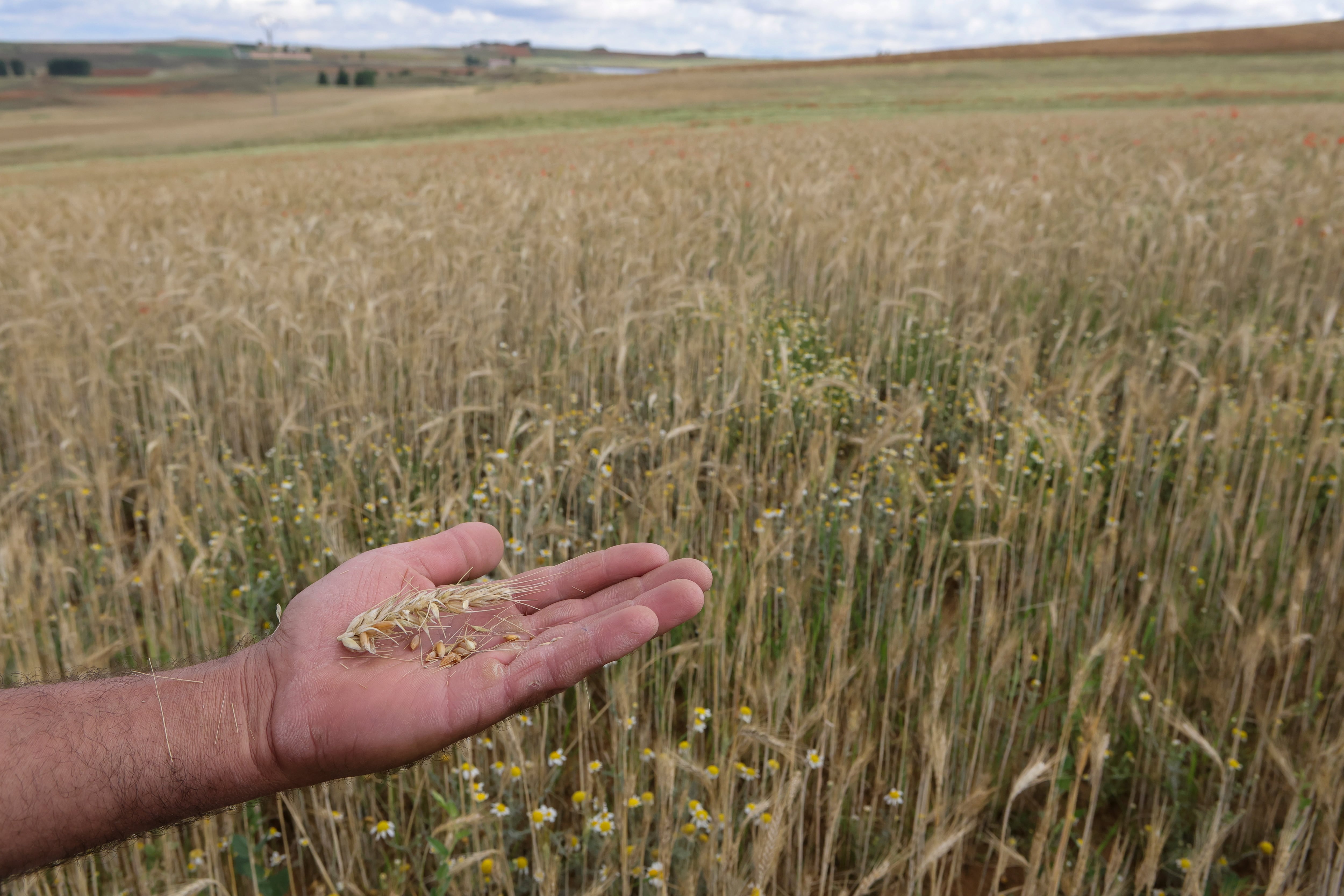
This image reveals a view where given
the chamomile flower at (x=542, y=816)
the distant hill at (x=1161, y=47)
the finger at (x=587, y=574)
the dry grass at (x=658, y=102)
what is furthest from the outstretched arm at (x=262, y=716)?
the distant hill at (x=1161, y=47)

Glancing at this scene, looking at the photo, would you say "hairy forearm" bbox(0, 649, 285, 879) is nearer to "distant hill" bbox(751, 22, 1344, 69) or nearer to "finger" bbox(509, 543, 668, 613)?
"finger" bbox(509, 543, 668, 613)

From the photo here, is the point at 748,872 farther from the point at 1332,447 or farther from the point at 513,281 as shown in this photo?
the point at 513,281

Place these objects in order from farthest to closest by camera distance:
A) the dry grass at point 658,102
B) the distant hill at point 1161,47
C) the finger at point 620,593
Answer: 1. the distant hill at point 1161,47
2. the dry grass at point 658,102
3. the finger at point 620,593

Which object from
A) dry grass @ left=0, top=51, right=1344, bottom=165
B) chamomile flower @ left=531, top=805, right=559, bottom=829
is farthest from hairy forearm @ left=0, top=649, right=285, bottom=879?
dry grass @ left=0, top=51, right=1344, bottom=165

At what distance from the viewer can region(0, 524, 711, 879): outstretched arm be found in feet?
4.12

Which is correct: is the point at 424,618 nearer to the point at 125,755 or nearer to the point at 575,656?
the point at 575,656

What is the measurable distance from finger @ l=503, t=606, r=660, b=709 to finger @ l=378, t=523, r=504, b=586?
1.22ft

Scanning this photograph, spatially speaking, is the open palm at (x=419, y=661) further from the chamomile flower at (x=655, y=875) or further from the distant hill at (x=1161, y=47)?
the distant hill at (x=1161, y=47)

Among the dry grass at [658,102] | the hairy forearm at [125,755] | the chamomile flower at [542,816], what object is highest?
the dry grass at [658,102]

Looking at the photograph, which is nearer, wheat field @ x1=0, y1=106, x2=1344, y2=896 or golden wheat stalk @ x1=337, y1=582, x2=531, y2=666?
golden wheat stalk @ x1=337, y1=582, x2=531, y2=666

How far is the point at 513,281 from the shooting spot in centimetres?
521

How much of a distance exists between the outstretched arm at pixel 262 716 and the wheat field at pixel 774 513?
0.40 feet

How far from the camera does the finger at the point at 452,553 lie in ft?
5.75

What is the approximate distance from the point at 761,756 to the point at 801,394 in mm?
1791
